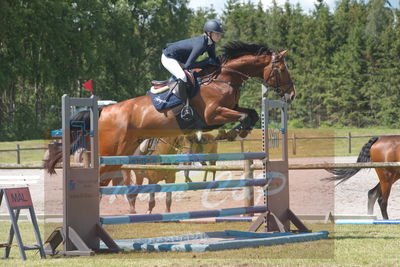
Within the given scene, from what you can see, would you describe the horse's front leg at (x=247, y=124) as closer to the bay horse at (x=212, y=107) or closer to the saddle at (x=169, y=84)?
the bay horse at (x=212, y=107)

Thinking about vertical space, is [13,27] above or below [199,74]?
above

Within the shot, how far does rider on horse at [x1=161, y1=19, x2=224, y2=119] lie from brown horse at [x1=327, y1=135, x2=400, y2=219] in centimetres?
377

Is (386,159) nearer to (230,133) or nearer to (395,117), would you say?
(230,133)

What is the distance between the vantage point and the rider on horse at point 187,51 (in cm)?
771

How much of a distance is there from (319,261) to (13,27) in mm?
31123

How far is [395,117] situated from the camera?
4294 cm

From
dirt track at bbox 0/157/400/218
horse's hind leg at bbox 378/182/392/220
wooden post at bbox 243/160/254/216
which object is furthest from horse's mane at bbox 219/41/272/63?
dirt track at bbox 0/157/400/218

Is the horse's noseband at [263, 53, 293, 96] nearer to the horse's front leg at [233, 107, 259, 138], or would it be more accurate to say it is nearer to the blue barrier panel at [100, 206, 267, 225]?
the horse's front leg at [233, 107, 259, 138]

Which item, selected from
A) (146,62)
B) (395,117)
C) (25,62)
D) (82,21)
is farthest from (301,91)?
(25,62)

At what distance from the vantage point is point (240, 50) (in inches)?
340

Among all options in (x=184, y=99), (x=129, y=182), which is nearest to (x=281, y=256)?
(x=184, y=99)

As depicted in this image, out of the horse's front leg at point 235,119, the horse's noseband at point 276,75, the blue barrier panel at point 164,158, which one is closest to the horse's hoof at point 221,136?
the horse's front leg at point 235,119

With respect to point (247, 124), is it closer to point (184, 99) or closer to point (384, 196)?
point (184, 99)

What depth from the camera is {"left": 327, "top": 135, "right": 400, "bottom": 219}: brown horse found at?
35.0ft
